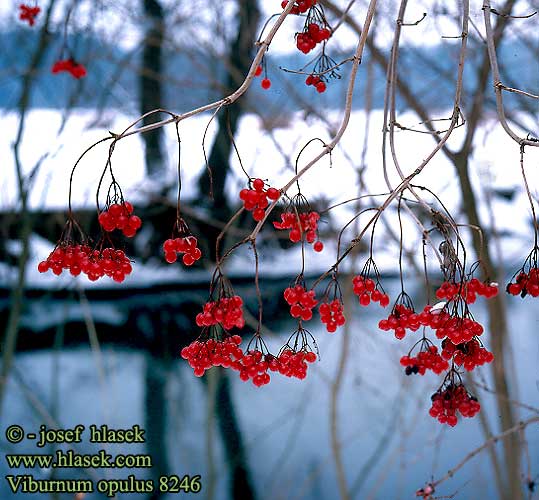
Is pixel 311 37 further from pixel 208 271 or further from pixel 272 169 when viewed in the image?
pixel 208 271

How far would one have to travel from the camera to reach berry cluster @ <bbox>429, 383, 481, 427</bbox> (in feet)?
2.44

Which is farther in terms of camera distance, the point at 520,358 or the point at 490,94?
the point at 520,358

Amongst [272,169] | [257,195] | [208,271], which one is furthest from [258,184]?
[208,271]

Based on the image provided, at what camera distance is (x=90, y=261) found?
0.61 metres

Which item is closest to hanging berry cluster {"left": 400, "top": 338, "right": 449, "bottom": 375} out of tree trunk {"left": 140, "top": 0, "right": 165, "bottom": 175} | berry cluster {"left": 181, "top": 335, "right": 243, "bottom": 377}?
berry cluster {"left": 181, "top": 335, "right": 243, "bottom": 377}

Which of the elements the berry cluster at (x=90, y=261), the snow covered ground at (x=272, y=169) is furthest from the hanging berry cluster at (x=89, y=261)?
the snow covered ground at (x=272, y=169)

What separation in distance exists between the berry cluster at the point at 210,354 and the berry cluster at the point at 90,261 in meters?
0.10

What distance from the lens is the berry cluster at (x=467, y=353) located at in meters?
0.65

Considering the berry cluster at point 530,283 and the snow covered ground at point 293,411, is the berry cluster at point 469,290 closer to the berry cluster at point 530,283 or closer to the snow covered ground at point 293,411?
the berry cluster at point 530,283

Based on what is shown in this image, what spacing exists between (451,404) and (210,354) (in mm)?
280

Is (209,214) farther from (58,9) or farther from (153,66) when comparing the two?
(58,9)

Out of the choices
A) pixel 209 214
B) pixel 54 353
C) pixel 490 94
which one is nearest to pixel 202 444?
pixel 54 353

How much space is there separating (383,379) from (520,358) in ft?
1.30

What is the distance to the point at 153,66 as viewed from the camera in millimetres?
2072
